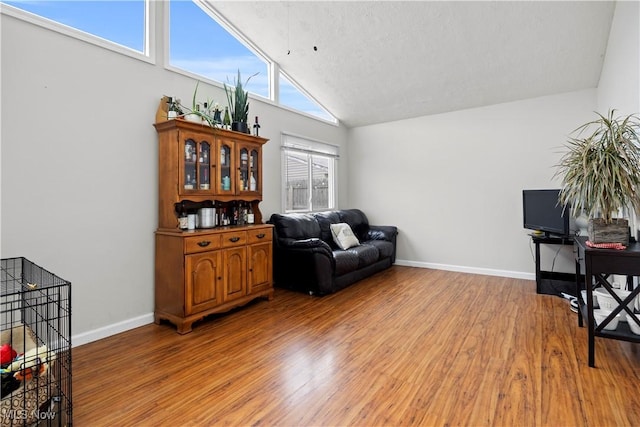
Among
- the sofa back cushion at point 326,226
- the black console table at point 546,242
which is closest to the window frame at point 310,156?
the sofa back cushion at point 326,226

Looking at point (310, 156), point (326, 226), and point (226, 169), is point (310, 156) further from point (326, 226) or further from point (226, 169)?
point (226, 169)

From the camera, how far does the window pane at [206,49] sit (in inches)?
130

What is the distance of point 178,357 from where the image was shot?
7.72 feet

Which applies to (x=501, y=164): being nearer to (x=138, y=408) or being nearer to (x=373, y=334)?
(x=373, y=334)

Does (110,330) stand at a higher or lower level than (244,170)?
lower

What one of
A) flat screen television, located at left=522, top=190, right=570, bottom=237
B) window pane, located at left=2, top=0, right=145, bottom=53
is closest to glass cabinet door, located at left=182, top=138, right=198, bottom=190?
window pane, located at left=2, top=0, right=145, bottom=53

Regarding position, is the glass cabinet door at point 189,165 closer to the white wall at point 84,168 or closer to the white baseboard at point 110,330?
the white wall at point 84,168

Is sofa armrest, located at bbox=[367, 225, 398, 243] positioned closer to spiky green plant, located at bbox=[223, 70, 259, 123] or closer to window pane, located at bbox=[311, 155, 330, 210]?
window pane, located at bbox=[311, 155, 330, 210]

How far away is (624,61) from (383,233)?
338 centimetres

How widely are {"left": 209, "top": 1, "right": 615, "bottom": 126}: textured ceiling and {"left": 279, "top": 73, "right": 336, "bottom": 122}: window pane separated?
6.7 inches

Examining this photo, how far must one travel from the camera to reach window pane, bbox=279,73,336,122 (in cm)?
469

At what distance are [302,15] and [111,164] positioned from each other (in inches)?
95.4

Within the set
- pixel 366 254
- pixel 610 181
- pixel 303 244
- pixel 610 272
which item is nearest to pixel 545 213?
pixel 610 181

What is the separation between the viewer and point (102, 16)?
2734 mm
